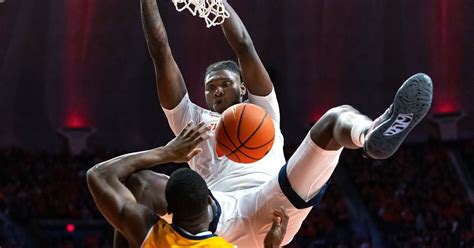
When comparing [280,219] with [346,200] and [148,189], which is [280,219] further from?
[346,200]

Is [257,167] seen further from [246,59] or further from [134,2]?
[134,2]

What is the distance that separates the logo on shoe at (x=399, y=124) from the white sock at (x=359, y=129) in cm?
14

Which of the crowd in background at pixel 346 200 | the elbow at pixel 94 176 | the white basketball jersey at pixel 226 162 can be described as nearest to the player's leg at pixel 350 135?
the white basketball jersey at pixel 226 162

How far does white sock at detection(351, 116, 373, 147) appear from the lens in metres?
3.08

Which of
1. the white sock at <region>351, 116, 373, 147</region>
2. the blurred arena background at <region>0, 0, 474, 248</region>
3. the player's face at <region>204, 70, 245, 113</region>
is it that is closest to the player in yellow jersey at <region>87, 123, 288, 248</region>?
the white sock at <region>351, 116, 373, 147</region>

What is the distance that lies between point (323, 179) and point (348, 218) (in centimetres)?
809

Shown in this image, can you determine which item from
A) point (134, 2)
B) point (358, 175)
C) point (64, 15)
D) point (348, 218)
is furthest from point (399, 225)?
point (64, 15)

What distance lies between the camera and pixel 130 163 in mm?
3045

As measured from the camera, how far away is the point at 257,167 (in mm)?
3910

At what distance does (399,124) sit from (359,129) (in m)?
0.20

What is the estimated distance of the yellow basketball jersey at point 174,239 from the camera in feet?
8.58

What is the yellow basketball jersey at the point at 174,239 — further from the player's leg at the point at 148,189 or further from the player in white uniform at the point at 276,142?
the player in white uniform at the point at 276,142

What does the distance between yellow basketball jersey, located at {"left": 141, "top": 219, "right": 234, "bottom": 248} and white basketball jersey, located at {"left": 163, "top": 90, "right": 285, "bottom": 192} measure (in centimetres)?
117

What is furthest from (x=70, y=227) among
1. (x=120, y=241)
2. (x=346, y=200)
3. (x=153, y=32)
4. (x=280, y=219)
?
(x=280, y=219)
